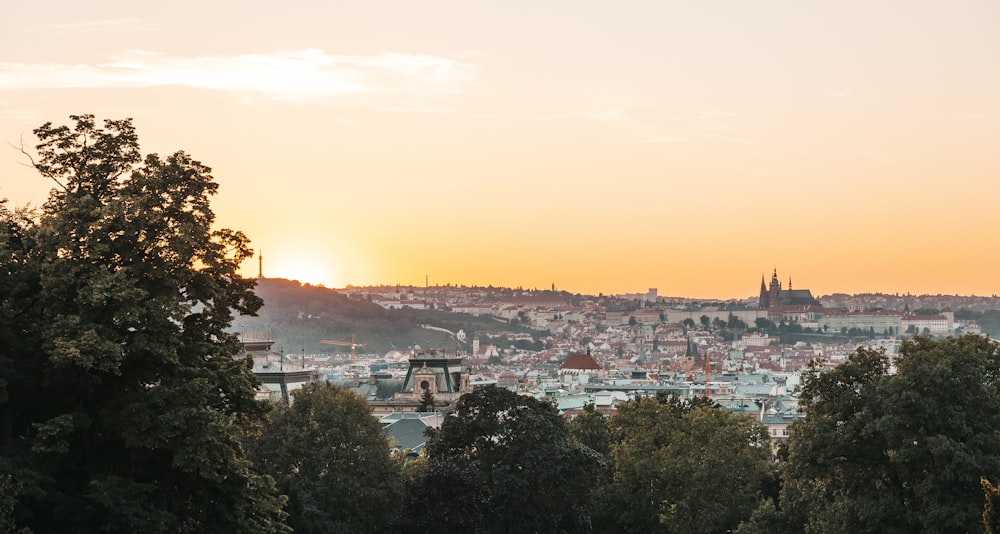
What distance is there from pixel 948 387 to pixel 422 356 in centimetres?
6920

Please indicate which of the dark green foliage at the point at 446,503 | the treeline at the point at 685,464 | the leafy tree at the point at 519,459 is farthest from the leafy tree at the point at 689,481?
the dark green foliage at the point at 446,503

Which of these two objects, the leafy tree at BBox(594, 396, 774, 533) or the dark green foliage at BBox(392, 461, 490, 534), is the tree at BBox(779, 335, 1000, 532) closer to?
the dark green foliage at BBox(392, 461, 490, 534)

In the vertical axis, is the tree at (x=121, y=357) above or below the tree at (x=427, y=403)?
above

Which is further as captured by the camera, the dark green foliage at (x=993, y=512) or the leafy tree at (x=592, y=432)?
the leafy tree at (x=592, y=432)

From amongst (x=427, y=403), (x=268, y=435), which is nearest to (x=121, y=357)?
(x=268, y=435)

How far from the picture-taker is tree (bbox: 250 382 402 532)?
146ft

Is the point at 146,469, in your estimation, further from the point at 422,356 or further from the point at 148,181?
the point at 422,356

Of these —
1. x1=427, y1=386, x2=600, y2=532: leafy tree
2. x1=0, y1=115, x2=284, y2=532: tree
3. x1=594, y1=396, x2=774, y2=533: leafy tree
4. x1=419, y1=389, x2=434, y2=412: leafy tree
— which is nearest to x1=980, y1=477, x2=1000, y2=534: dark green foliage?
x1=0, y1=115, x2=284, y2=532: tree

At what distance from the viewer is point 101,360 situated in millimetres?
25578

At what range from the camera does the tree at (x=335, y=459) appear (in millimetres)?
44500

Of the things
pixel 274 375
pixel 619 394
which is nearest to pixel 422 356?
pixel 274 375

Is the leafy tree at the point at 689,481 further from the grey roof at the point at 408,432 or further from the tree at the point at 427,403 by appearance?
the tree at the point at 427,403

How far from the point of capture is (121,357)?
25844 mm

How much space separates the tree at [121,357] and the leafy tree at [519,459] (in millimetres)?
11762
